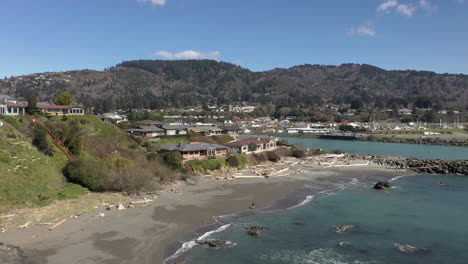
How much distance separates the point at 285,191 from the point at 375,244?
43.2 ft

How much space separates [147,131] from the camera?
51594 millimetres

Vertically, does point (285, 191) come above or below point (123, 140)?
below

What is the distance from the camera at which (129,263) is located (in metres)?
16.2

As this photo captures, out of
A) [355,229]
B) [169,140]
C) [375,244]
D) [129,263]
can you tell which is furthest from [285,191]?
[169,140]

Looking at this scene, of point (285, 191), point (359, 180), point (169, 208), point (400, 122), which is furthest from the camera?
point (400, 122)

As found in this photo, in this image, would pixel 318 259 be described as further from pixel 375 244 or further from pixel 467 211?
pixel 467 211

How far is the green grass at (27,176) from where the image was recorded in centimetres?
2255

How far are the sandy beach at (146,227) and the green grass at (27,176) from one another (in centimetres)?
383

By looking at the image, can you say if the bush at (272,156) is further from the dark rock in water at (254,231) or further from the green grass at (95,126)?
the dark rock in water at (254,231)

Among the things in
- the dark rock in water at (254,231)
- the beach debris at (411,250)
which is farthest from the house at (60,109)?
the beach debris at (411,250)

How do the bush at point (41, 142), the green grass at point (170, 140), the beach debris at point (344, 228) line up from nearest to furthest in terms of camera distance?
the beach debris at point (344, 228) < the bush at point (41, 142) < the green grass at point (170, 140)

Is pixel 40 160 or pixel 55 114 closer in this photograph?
pixel 40 160

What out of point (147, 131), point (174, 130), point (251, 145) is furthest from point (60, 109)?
point (251, 145)

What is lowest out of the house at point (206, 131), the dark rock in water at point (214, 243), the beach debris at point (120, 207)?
the dark rock in water at point (214, 243)
